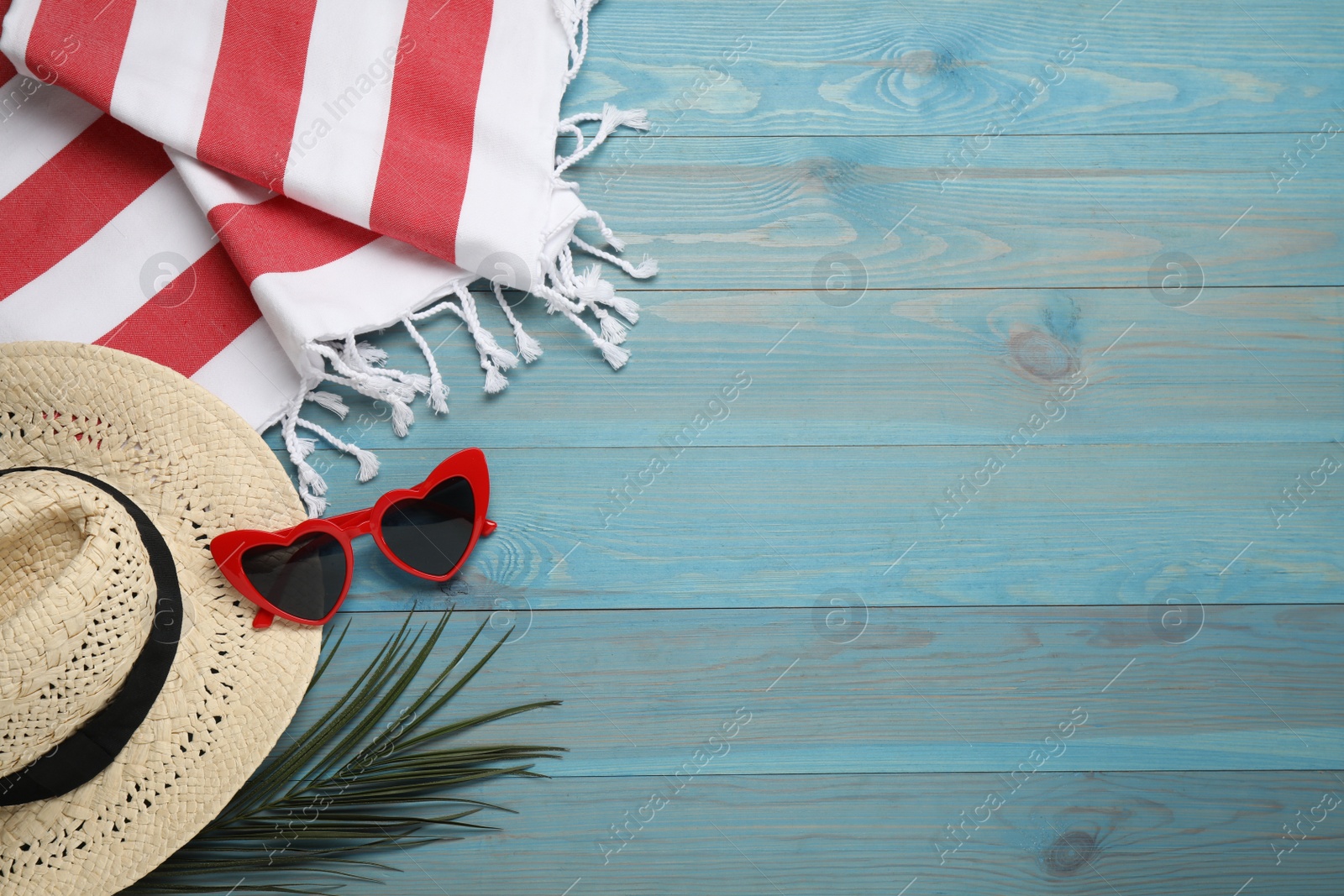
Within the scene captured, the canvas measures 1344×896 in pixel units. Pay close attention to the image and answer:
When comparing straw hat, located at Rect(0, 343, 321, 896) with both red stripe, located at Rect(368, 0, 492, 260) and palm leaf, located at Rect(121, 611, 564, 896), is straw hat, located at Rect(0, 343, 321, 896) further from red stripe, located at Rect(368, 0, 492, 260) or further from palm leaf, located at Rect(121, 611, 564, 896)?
red stripe, located at Rect(368, 0, 492, 260)

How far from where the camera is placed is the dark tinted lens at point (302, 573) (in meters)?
0.87

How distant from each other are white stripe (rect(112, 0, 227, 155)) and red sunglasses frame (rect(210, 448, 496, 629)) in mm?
480

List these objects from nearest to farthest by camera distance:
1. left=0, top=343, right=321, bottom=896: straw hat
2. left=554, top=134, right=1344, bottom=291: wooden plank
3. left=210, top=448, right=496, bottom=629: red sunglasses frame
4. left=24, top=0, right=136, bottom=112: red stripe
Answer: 1. left=0, top=343, right=321, bottom=896: straw hat
2. left=210, top=448, right=496, bottom=629: red sunglasses frame
3. left=24, top=0, right=136, bottom=112: red stripe
4. left=554, top=134, right=1344, bottom=291: wooden plank

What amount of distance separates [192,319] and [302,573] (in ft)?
1.18

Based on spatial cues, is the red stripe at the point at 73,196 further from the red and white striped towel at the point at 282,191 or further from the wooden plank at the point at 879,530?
the wooden plank at the point at 879,530

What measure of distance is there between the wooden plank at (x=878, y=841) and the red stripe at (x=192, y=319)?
63 centimetres

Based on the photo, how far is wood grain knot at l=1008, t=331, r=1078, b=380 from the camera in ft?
3.45

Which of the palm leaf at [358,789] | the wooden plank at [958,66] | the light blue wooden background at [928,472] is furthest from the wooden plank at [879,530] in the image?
the wooden plank at [958,66]

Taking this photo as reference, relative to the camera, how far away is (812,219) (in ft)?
3.54

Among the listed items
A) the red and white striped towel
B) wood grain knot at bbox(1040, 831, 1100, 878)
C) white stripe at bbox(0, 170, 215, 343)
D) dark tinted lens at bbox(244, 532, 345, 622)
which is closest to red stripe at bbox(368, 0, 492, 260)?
the red and white striped towel

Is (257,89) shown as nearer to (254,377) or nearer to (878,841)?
(254,377)

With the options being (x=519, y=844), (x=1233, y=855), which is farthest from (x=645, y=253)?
(x=1233, y=855)

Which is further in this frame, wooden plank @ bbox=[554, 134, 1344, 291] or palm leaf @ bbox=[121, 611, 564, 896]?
wooden plank @ bbox=[554, 134, 1344, 291]

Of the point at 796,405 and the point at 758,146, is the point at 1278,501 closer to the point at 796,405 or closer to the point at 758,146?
the point at 796,405
